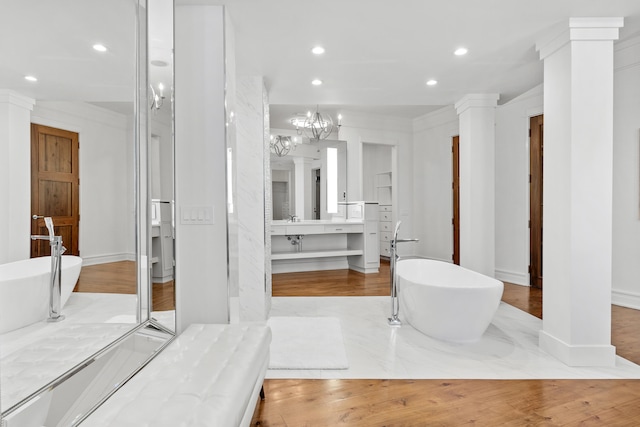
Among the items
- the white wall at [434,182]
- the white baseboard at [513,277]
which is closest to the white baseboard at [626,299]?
the white baseboard at [513,277]

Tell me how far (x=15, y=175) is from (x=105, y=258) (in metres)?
0.64

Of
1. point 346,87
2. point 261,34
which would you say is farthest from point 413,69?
point 261,34

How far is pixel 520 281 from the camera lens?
5.06 metres

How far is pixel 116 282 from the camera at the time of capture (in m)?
1.80

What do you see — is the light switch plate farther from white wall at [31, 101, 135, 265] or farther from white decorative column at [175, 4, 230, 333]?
white wall at [31, 101, 135, 265]

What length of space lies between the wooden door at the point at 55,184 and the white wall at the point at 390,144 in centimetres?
558

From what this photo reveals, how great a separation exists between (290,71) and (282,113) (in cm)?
289

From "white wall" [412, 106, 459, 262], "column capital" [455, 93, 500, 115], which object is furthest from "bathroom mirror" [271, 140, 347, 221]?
"column capital" [455, 93, 500, 115]

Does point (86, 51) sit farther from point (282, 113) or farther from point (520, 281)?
point (520, 281)

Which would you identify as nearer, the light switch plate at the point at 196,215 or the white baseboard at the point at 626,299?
the light switch plate at the point at 196,215

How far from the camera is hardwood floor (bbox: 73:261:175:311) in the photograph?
158 cm

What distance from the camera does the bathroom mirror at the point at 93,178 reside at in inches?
46.6

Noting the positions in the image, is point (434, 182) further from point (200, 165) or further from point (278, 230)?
point (200, 165)

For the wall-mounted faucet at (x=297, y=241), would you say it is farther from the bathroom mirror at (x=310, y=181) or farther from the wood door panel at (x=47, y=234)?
the wood door panel at (x=47, y=234)
